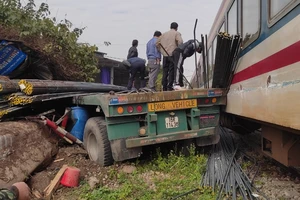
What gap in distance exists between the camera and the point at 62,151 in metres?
5.20

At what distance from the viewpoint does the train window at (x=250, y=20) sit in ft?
12.5

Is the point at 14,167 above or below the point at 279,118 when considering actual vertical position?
below

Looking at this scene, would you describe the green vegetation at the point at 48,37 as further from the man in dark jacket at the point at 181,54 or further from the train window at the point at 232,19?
the train window at the point at 232,19

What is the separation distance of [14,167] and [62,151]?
1.32 metres

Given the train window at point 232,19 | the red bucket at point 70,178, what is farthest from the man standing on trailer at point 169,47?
the red bucket at point 70,178

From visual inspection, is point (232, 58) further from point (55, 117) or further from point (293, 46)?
point (55, 117)

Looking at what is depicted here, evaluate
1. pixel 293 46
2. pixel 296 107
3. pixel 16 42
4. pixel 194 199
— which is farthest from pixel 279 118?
pixel 16 42

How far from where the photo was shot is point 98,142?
4.64 m

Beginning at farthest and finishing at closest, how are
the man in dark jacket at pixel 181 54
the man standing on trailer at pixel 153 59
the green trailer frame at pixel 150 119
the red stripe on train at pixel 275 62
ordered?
the man standing on trailer at pixel 153 59
the man in dark jacket at pixel 181 54
the green trailer frame at pixel 150 119
the red stripe on train at pixel 275 62

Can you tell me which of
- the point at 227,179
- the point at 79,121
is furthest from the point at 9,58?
the point at 227,179

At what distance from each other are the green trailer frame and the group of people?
135 cm

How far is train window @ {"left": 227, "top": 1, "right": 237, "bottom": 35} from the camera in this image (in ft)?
16.4

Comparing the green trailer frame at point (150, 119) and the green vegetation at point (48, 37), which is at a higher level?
the green vegetation at point (48, 37)

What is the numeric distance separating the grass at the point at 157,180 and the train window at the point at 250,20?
6.05 feet
